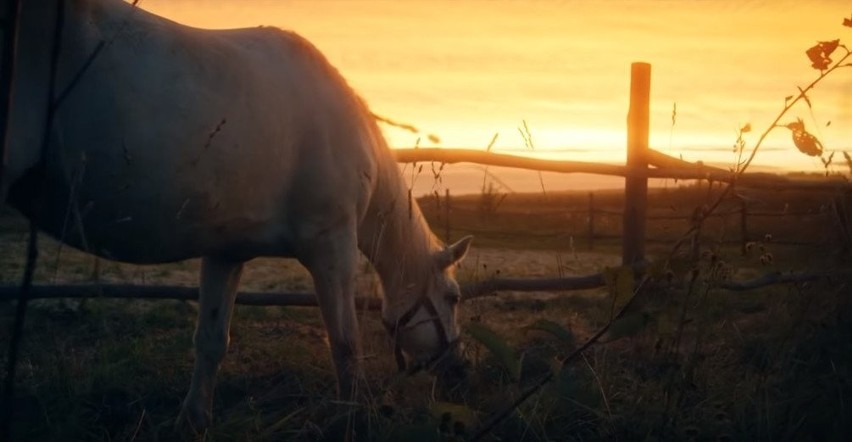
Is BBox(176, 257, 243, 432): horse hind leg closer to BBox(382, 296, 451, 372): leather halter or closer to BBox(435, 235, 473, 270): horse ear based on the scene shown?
BBox(382, 296, 451, 372): leather halter

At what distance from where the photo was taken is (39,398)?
3332 mm

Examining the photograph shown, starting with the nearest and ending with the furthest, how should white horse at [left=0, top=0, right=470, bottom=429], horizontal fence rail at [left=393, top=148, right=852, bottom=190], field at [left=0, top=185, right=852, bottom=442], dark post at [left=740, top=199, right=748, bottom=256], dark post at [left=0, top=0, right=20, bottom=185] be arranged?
dark post at [left=0, top=0, right=20, bottom=185]
field at [left=0, top=185, right=852, bottom=442]
white horse at [left=0, top=0, right=470, bottom=429]
dark post at [left=740, top=199, right=748, bottom=256]
horizontal fence rail at [left=393, top=148, right=852, bottom=190]

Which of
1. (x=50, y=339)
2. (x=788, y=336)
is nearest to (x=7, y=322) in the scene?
(x=50, y=339)

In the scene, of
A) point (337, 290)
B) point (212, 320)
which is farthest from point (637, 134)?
point (212, 320)

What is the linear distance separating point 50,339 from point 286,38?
2.30 meters

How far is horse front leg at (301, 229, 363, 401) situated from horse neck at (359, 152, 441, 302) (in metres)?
0.51

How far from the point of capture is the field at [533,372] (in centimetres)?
270

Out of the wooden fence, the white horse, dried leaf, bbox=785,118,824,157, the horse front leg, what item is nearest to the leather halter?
the white horse

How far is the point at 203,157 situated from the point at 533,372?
1.96 metres

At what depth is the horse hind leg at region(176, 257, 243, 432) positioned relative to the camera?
153 inches

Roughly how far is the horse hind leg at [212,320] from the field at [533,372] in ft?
0.56

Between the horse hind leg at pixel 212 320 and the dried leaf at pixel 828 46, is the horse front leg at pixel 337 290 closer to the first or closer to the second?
the horse hind leg at pixel 212 320

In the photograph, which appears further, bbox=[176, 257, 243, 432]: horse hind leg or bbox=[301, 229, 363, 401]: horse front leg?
bbox=[176, 257, 243, 432]: horse hind leg

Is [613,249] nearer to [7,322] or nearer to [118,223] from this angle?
[7,322]
